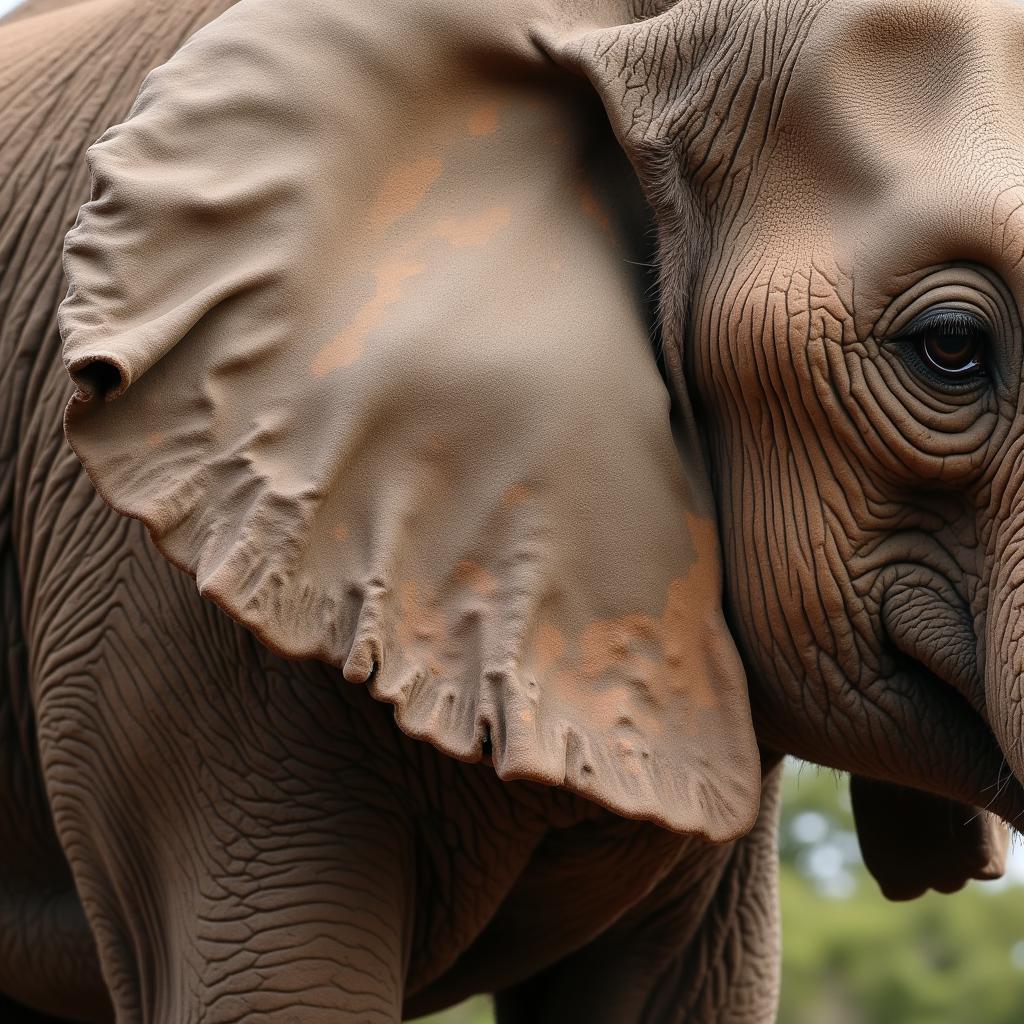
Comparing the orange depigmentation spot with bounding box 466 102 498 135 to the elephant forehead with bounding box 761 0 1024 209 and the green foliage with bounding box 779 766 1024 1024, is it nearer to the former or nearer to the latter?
the elephant forehead with bounding box 761 0 1024 209

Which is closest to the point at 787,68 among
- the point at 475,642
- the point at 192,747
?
the point at 475,642

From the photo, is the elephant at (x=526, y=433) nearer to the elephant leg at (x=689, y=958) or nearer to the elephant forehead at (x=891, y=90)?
the elephant forehead at (x=891, y=90)

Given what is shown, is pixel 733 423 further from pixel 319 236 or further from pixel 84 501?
pixel 84 501

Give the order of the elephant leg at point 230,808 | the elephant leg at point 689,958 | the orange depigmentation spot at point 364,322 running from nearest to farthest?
the orange depigmentation spot at point 364,322
the elephant leg at point 230,808
the elephant leg at point 689,958

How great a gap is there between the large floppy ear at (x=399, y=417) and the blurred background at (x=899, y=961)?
9.06 metres

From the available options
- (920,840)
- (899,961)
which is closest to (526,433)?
(920,840)

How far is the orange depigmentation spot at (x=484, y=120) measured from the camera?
8.28ft

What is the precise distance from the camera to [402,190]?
8.10 ft

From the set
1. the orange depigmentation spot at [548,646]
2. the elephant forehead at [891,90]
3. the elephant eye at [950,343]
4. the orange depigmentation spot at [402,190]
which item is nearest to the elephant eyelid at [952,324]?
the elephant eye at [950,343]

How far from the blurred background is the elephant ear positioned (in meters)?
8.30

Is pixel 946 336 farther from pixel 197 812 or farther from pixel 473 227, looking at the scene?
pixel 197 812

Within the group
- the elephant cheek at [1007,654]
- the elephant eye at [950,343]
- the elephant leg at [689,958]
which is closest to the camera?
the elephant cheek at [1007,654]

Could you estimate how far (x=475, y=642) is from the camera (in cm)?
228

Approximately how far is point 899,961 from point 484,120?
392 inches
